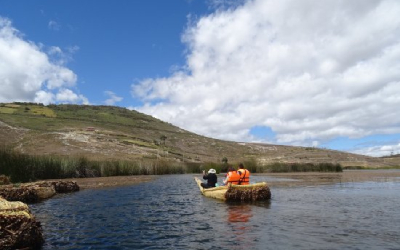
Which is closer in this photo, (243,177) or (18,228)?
(18,228)

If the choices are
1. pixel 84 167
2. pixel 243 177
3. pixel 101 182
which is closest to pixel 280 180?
pixel 243 177

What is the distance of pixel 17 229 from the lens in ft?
34.6

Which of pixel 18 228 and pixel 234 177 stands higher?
pixel 234 177

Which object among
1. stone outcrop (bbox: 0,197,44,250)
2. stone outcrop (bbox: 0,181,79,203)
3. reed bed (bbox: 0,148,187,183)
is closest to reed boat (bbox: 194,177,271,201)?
stone outcrop (bbox: 0,181,79,203)

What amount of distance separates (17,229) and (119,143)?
264ft

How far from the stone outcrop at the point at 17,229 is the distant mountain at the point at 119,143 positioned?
56.6 metres

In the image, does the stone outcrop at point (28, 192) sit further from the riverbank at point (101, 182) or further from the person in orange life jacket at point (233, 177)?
the person in orange life jacket at point (233, 177)

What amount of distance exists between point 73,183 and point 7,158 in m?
7.27

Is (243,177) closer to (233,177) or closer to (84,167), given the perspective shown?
(233,177)

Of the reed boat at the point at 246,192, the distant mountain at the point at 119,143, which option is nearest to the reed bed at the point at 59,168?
the distant mountain at the point at 119,143

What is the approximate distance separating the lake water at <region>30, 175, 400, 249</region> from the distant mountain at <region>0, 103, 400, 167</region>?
49422mm

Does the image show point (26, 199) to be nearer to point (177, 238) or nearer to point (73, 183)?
point (73, 183)

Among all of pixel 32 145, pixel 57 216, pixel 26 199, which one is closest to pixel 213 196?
pixel 57 216

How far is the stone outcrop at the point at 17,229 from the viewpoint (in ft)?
33.6
